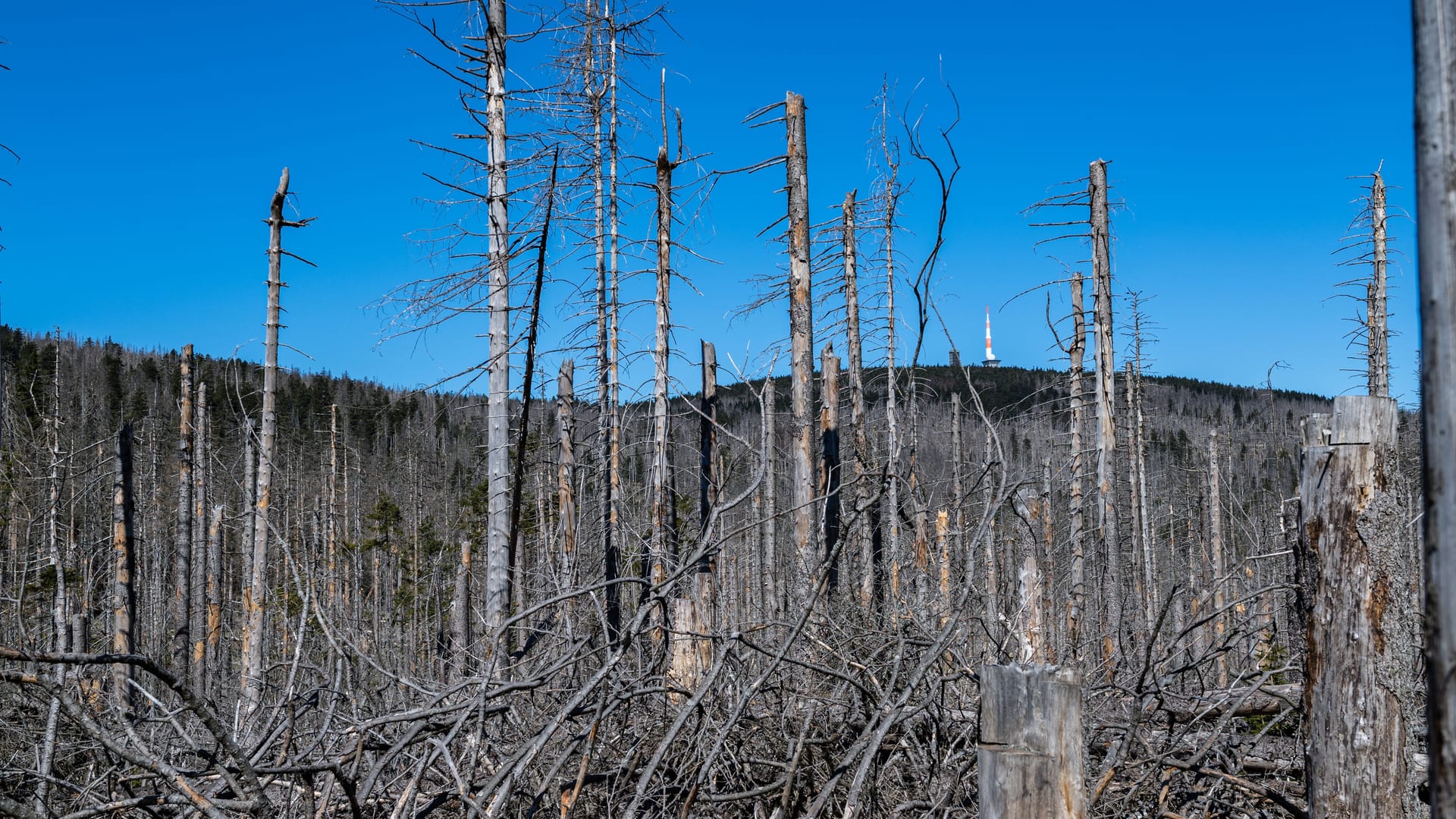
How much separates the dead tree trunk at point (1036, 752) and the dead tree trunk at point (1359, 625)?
1.25 m

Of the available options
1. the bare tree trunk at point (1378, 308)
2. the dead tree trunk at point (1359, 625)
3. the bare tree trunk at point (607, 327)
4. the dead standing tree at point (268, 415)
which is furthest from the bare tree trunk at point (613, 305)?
the bare tree trunk at point (1378, 308)

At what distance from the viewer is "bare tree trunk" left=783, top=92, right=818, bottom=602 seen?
10641mm

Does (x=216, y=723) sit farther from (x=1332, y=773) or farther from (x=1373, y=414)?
(x=1373, y=414)

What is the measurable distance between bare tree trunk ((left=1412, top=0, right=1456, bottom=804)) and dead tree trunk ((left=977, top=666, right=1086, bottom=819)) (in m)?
1.14

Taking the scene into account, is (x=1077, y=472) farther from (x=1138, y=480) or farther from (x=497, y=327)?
(x=497, y=327)

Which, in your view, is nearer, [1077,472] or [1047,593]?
[1047,593]

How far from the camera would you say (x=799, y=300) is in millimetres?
10781

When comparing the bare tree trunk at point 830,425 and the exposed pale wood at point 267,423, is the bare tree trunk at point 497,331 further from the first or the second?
the exposed pale wood at point 267,423

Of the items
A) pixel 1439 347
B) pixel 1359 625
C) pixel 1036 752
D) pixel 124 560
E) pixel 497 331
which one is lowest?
pixel 124 560

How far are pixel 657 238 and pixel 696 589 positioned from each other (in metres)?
9.14

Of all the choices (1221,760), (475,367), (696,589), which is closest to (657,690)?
(696,589)

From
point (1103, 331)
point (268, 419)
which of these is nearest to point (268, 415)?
point (268, 419)

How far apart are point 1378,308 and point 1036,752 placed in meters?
→ 20.7

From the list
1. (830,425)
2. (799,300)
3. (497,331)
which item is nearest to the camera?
(497,331)
